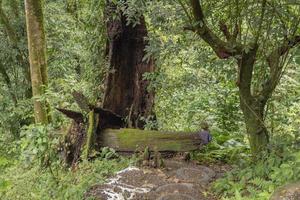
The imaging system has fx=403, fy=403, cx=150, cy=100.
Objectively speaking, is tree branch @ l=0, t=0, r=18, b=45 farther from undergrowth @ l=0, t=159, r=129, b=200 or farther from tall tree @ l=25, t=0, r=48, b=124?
undergrowth @ l=0, t=159, r=129, b=200

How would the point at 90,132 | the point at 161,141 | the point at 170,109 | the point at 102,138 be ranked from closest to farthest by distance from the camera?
the point at 161,141 < the point at 90,132 < the point at 102,138 < the point at 170,109

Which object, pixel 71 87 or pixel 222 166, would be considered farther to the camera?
pixel 71 87

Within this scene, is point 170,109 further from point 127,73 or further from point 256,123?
point 256,123

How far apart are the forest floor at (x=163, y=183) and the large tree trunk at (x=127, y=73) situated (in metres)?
1.82

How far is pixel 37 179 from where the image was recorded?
6.34 metres

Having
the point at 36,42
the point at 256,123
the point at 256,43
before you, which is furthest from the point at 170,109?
the point at 256,43

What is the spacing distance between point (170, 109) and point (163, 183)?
372cm

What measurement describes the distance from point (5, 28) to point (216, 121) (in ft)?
21.2

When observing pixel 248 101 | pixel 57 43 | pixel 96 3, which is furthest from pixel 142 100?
pixel 57 43

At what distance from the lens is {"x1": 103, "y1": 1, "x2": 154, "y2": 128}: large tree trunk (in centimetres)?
755

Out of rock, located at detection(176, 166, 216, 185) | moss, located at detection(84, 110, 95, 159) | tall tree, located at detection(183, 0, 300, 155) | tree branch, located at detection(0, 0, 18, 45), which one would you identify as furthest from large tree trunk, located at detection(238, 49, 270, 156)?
tree branch, located at detection(0, 0, 18, 45)

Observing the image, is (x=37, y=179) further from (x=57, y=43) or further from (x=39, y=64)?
(x=57, y=43)

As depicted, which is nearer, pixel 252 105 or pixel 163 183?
pixel 252 105

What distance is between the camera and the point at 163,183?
5.34 meters
